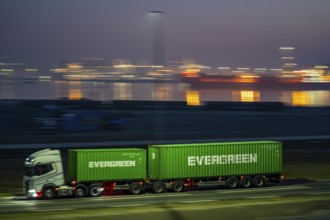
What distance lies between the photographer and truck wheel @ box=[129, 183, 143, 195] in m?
33.4

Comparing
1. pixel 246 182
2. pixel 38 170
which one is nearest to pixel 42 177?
pixel 38 170

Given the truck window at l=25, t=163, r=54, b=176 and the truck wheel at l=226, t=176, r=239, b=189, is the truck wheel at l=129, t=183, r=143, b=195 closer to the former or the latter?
the truck window at l=25, t=163, r=54, b=176

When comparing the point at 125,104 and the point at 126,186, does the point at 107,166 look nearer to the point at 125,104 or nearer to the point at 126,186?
the point at 126,186

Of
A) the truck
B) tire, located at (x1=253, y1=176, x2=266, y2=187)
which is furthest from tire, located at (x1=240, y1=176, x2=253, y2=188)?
tire, located at (x1=253, y1=176, x2=266, y2=187)

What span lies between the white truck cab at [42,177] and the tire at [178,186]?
641 cm

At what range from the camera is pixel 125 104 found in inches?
5113

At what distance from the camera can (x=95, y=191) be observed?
32.9m

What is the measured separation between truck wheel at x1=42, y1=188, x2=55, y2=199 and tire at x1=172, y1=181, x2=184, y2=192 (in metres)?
6.89

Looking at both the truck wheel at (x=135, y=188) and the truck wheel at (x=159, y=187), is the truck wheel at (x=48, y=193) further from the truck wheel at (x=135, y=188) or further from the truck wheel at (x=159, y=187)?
the truck wheel at (x=159, y=187)

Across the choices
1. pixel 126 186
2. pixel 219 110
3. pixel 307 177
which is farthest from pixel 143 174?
pixel 219 110

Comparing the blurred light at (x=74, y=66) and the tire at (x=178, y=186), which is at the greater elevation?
the blurred light at (x=74, y=66)

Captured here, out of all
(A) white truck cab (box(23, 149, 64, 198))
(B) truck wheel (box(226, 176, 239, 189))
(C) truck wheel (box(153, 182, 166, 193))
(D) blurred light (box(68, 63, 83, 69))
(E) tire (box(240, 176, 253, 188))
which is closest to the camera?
(A) white truck cab (box(23, 149, 64, 198))

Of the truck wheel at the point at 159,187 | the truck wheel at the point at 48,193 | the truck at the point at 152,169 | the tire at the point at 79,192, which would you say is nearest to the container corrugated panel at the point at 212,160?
the truck at the point at 152,169

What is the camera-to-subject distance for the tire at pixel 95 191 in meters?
32.7
